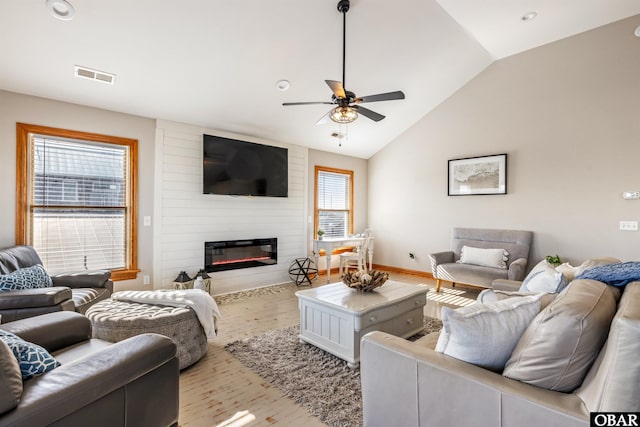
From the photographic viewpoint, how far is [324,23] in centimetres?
336

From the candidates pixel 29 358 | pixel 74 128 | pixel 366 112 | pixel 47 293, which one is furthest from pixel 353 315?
pixel 74 128

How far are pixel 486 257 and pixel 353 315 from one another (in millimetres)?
3119

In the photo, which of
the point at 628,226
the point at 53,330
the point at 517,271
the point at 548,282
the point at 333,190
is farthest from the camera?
the point at 333,190

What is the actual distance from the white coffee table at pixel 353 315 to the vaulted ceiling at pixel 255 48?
9.05ft

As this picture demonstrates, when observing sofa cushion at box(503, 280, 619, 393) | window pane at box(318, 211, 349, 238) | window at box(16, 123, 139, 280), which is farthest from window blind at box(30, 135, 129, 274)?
sofa cushion at box(503, 280, 619, 393)

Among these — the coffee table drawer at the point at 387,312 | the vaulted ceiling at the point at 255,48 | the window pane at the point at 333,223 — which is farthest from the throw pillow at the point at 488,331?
the window pane at the point at 333,223

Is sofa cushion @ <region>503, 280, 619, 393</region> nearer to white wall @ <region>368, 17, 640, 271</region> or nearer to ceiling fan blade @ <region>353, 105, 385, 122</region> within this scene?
ceiling fan blade @ <region>353, 105, 385, 122</region>

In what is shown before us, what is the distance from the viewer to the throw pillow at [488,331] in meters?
1.23

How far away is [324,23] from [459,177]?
3513 millimetres

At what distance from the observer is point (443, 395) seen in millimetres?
1220

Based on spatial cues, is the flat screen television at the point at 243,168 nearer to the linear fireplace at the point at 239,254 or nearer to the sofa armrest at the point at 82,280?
the linear fireplace at the point at 239,254

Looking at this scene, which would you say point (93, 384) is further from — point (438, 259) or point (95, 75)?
point (438, 259)

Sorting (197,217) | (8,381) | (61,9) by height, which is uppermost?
(61,9)

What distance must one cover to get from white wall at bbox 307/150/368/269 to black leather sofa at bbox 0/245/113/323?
3494mm
